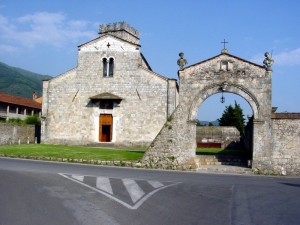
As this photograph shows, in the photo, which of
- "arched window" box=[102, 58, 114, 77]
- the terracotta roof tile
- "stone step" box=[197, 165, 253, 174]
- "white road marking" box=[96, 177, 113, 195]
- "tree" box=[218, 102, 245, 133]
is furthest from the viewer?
"tree" box=[218, 102, 245, 133]

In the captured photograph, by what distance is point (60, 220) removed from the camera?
7734 mm

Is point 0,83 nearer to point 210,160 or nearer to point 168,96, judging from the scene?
point 168,96

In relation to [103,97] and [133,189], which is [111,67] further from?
[133,189]

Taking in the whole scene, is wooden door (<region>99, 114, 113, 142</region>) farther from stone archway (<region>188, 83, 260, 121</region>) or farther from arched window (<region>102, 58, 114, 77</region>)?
stone archway (<region>188, 83, 260, 121</region>)

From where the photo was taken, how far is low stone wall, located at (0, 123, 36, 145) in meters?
39.2

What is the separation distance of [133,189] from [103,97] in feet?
90.5

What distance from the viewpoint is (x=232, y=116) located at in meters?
62.9

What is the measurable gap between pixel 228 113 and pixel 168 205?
5526cm

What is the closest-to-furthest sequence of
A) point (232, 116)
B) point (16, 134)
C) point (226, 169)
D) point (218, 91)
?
point (226, 169), point (218, 91), point (16, 134), point (232, 116)

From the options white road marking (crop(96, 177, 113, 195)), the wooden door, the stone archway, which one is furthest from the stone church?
white road marking (crop(96, 177, 113, 195))

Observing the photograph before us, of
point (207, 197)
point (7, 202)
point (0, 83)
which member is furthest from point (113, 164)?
point (0, 83)

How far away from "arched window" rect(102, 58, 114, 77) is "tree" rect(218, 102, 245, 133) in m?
27.7

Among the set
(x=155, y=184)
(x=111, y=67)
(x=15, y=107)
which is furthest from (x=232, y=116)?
(x=155, y=184)

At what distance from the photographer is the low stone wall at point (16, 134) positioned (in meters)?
39.2
